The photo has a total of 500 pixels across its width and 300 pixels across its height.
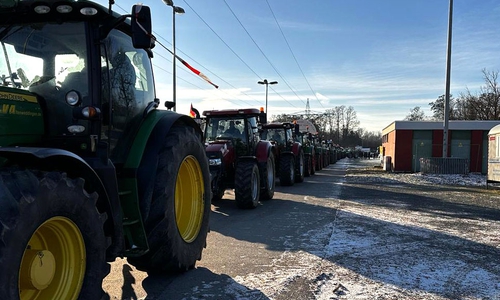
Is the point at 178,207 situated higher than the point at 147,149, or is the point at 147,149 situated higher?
the point at 147,149

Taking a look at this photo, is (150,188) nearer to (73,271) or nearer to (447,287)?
(73,271)

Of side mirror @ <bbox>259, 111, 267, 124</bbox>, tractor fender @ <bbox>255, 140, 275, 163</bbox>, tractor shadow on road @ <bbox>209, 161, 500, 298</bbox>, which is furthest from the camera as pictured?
side mirror @ <bbox>259, 111, 267, 124</bbox>

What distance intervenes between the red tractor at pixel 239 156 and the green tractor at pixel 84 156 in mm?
3772

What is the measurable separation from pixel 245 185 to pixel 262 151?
5.79 ft

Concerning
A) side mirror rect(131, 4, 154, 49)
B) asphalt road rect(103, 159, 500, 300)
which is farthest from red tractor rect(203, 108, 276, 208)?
side mirror rect(131, 4, 154, 49)

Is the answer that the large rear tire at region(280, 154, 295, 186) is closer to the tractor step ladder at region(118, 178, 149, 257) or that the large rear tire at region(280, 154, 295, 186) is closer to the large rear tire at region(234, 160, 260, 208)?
the large rear tire at region(234, 160, 260, 208)

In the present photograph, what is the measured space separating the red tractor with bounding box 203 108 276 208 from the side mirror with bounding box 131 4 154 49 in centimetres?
536

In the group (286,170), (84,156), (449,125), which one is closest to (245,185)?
(286,170)

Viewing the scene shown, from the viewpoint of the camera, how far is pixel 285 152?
13.5 metres

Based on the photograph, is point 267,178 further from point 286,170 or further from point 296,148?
point 296,148

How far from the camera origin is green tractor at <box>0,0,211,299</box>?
7.64 ft

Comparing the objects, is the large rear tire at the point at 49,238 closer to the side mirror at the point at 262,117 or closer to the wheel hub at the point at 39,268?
the wheel hub at the point at 39,268

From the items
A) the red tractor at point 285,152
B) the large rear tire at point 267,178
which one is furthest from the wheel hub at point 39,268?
the red tractor at point 285,152

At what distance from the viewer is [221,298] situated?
355cm
